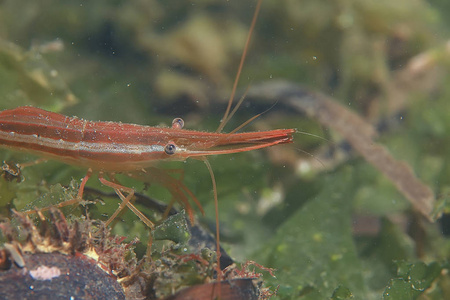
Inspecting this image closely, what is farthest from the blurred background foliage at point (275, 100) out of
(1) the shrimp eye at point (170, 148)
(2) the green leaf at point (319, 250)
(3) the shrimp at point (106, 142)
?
(1) the shrimp eye at point (170, 148)

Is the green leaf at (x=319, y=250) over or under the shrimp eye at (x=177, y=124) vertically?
under

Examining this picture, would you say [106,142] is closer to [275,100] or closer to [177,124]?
[177,124]

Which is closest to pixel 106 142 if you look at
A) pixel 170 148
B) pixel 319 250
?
pixel 170 148

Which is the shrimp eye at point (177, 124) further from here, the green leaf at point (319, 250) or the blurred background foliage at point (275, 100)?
the green leaf at point (319, 250)

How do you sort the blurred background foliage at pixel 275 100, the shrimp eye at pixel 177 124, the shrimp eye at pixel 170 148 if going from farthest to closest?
1. the blurred background foliage at pixel 275 100
2. the shrimp eye at pixel 177 124
3. the shrimp eye at pixel 170 148

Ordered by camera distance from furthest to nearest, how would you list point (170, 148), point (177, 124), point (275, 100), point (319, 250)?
1. point (275, 100)
2. point (319, 250)
3. point (177, 124)
4. point (170, 148)

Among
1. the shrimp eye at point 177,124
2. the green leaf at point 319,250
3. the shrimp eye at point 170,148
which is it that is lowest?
the green leaf at point 319,250

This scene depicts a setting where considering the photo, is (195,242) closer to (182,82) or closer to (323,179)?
(323,179)

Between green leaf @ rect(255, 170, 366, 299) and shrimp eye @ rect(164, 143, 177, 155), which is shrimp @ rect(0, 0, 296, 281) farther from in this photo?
green leaf @ rect(255, 170, 366, 299)

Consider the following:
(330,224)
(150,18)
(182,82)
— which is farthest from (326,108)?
(150,18)
